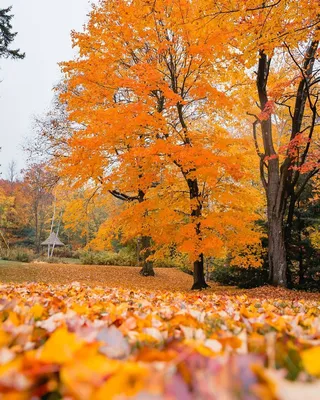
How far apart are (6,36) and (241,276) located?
40.8 ft

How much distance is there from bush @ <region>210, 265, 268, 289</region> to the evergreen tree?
11324mm

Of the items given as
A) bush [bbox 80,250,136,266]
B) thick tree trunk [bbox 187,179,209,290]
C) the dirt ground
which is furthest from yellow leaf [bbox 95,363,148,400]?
bush [bbox 80,250,136,266]

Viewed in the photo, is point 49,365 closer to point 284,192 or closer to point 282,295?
point 282,295

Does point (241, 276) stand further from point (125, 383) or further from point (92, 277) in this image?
point (125, 383)

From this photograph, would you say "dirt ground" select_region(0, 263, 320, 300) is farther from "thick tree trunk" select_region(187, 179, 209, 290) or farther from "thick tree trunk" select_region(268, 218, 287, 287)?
"thick tree trunk" select_region(268, 218, 287, 287)

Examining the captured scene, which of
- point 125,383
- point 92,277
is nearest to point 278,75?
point 92,277

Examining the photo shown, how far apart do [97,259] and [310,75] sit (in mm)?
16582

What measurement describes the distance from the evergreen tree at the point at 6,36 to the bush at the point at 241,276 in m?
11.3

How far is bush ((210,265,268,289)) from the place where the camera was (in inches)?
527

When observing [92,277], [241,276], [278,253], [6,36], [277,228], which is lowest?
[92,277]

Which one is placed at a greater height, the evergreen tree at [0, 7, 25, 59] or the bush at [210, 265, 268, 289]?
the evergreen tree at [0, 7, 25, 59]

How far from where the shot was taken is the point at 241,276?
1423 cm

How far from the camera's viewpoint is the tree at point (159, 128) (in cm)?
858

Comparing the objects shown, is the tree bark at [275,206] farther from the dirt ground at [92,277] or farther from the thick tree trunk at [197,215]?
the dirt ground at [92,277]
